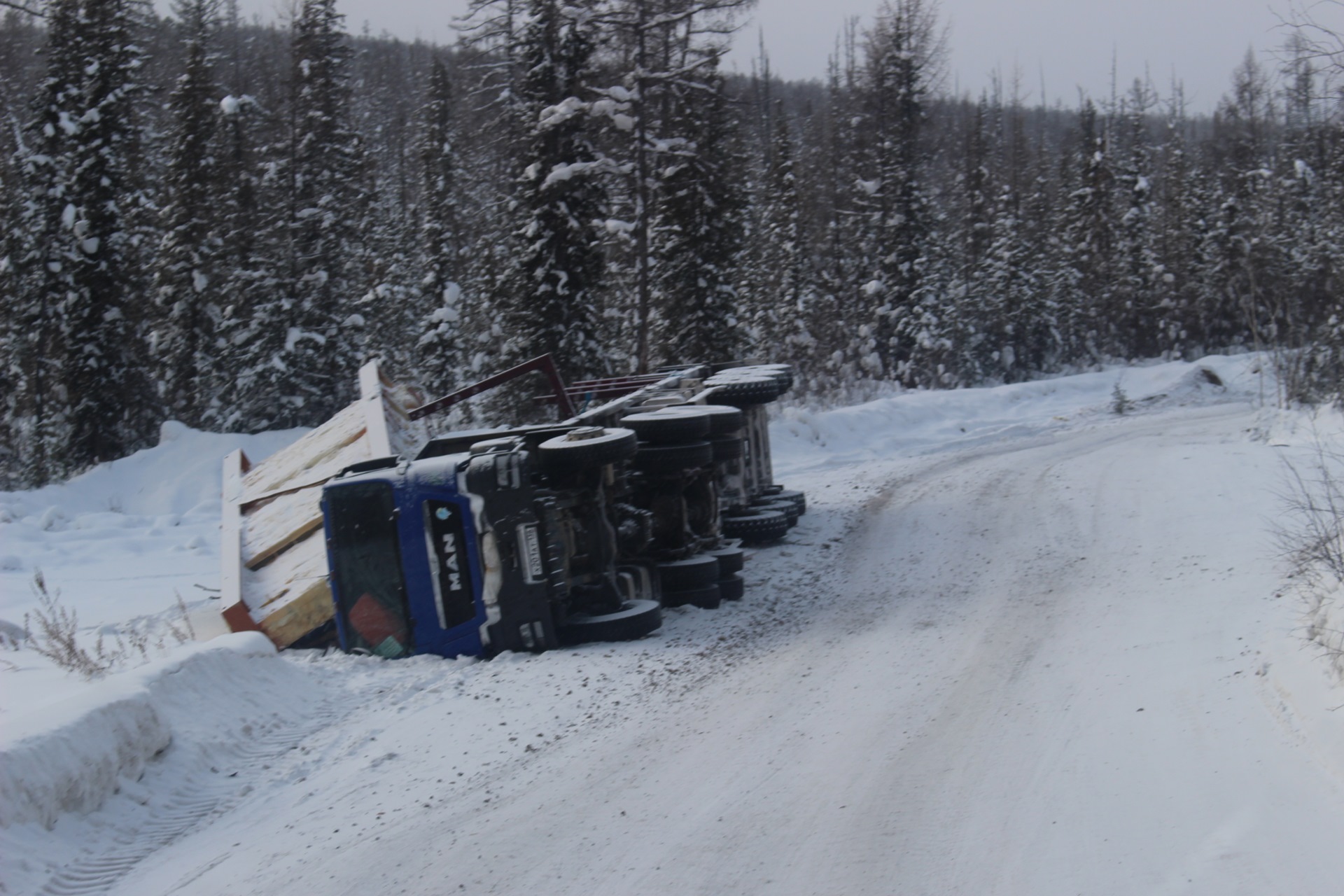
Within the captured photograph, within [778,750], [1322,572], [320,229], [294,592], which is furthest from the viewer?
[320,229]

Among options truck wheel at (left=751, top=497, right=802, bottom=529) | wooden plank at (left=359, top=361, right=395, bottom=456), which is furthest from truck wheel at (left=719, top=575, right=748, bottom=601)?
wooden plank at (left=359, top=361, right=395, bottom=456)

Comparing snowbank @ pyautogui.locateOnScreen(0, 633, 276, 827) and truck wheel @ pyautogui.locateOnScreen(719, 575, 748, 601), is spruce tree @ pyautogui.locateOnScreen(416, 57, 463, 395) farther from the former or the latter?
snowbank @ pyautogui.locateOnScreen(0, 633, 276, 827)

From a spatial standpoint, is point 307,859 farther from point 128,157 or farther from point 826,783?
point 128,157

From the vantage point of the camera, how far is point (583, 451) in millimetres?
7652

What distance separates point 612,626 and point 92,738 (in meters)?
3.59

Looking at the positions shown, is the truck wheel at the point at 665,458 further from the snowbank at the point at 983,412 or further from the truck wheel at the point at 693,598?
the snowbank at the point at 983,412

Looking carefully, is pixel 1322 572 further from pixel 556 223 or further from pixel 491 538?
pixel 556 223

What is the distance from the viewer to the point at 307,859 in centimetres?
448

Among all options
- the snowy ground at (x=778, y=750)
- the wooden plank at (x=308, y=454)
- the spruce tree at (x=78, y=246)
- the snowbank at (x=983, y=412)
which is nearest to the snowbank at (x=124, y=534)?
the snowy ground at (x=778, y=750)

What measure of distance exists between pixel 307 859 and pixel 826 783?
2.39 metres

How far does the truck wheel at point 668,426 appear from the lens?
8.88 m

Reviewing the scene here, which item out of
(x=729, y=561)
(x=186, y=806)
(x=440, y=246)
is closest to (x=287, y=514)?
(x=729, y=561)

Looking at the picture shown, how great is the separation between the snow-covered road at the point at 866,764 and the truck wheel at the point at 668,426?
153cm

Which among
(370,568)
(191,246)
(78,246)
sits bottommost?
(370,568)
